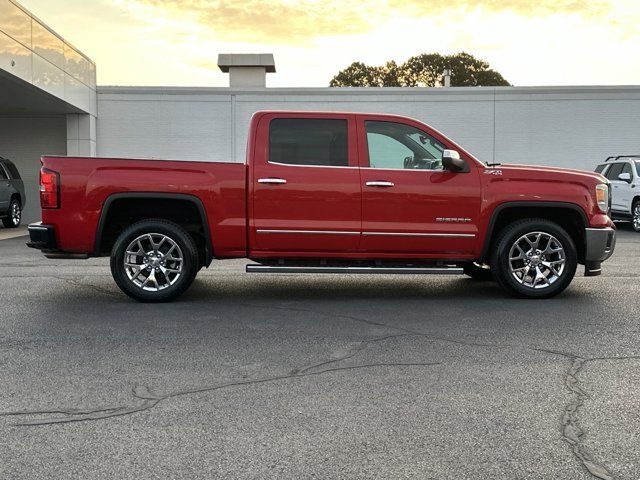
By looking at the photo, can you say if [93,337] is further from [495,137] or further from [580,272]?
[495,137]

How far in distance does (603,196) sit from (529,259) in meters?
1.15

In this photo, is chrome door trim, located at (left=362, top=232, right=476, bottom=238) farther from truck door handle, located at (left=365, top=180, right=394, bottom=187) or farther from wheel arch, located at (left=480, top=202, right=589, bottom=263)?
truck door handle, located at (left=365, top=180, right=394, bottom=187)

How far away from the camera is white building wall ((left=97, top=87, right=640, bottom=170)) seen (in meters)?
25.1

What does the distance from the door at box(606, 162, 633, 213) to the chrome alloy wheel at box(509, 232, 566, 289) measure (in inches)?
487

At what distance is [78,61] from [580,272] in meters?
18.4

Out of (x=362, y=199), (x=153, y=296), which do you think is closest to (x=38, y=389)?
(x=153, y=296)

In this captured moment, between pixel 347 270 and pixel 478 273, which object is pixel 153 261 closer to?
pixel 347 270

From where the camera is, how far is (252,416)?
156 inches

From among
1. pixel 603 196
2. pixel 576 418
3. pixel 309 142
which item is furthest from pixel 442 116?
pixel 576 418

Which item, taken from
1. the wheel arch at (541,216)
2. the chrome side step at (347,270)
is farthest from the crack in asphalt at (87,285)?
the wheel arch at (541,216)

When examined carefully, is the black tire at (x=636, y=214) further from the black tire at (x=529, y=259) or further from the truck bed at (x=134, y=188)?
the truck bed at (x=134, y=188)

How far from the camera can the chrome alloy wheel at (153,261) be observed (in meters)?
7.47

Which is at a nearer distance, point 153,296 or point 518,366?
point 518,366

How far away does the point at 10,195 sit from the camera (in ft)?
64.6
